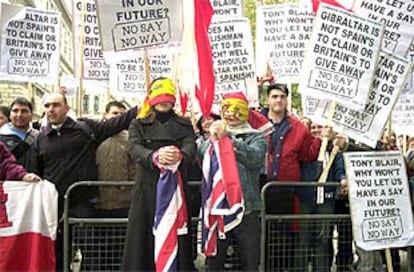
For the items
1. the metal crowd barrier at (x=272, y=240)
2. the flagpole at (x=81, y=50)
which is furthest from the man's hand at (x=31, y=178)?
the flagpole at (x=81, y=50)

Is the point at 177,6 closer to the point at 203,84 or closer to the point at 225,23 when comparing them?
the point at 203,84

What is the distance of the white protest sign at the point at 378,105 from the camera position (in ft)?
20.7

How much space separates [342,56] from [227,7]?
287cm

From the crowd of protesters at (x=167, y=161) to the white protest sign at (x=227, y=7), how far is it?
6.54 ft

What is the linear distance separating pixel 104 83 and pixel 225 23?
1813 millimetres

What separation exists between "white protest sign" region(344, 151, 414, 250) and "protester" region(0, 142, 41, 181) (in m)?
3.14

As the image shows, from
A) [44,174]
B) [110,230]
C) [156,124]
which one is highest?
[156,124]

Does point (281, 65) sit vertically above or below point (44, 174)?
above

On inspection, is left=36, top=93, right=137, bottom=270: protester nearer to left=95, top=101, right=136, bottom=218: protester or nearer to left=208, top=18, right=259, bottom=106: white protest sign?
left=95, top=101, right=136, bottom=218: protester

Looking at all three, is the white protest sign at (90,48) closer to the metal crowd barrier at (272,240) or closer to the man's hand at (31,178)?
the man's hand at (31,178)

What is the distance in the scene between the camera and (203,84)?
6.40m

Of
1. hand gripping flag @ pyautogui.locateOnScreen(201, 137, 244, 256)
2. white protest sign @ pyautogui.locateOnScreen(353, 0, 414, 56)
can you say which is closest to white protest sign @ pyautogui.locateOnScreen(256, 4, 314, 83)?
white protest sign @ pyautogui.locateOnScreen(353, 0, 414, 56)

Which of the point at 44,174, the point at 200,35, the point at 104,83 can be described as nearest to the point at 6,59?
the point at 104,83

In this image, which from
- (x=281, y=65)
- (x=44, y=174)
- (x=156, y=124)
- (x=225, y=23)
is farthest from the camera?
(x=281, y=65)
